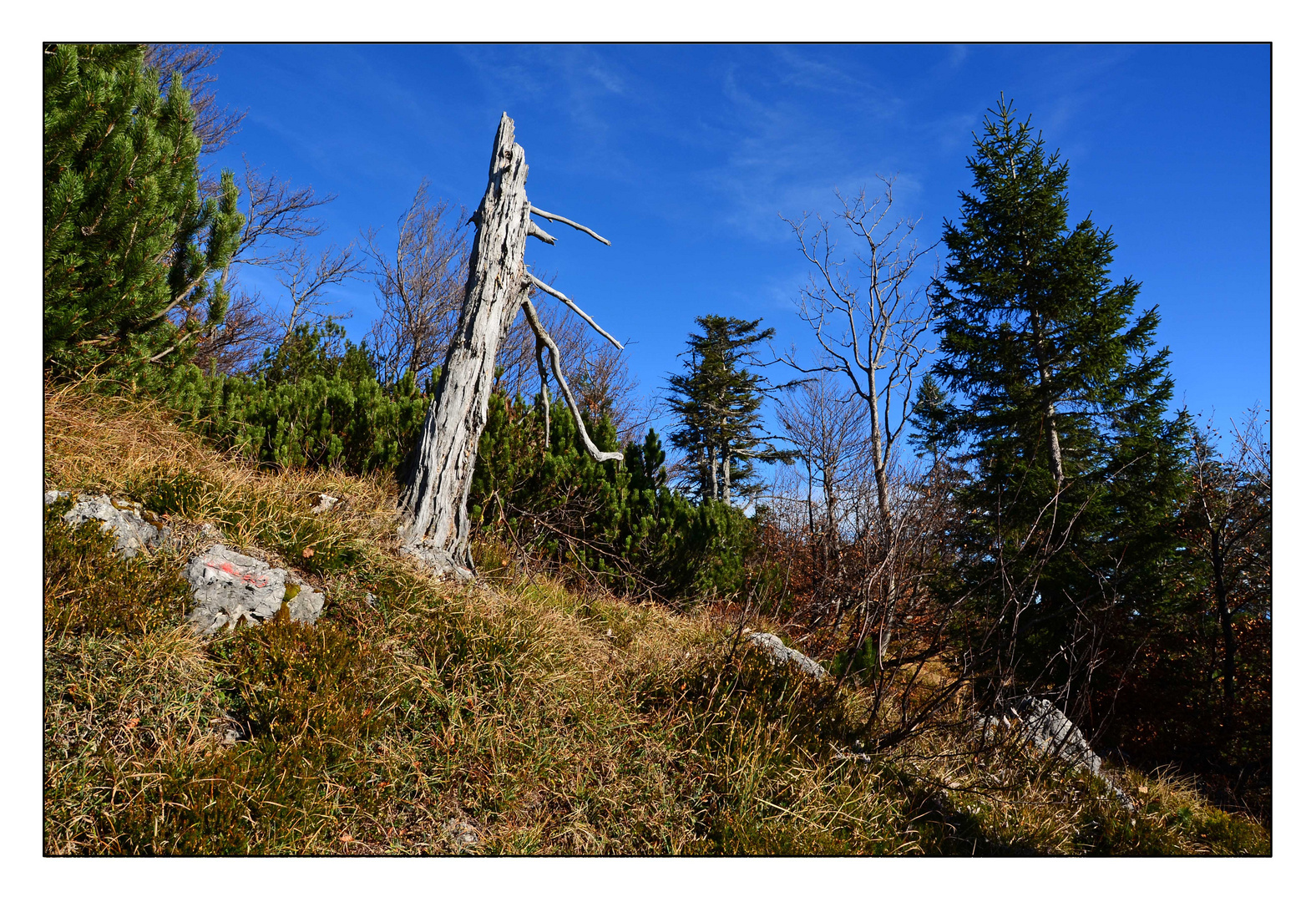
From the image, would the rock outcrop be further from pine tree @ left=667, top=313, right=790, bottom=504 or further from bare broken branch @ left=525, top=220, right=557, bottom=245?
pine tree @ left=667, top=313, right=790, bottom=504

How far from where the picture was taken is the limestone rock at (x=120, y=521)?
371cm

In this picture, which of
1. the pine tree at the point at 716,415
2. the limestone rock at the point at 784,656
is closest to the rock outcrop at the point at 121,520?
the limestone rock at the point at 784,656

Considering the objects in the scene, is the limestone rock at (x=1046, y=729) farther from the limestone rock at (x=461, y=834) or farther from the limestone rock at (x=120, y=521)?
the limestone rock at (x=120, y=521)

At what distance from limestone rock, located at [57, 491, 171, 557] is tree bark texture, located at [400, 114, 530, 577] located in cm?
175

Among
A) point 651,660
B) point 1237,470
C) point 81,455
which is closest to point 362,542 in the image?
point 81,455

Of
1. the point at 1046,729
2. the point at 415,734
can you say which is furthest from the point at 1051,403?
the point at 415,734

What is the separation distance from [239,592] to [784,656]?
375 cm

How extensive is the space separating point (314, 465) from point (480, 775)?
4.02m

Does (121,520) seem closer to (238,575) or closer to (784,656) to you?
(238,575)

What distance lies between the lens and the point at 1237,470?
726cm

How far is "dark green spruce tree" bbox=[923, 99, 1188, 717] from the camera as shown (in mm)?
7945

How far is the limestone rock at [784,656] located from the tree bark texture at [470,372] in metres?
2.47

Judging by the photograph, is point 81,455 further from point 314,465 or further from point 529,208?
point 529,208

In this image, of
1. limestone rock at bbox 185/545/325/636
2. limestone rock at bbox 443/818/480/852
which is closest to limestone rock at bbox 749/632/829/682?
limestone rock at bbox 443/818/480/852
